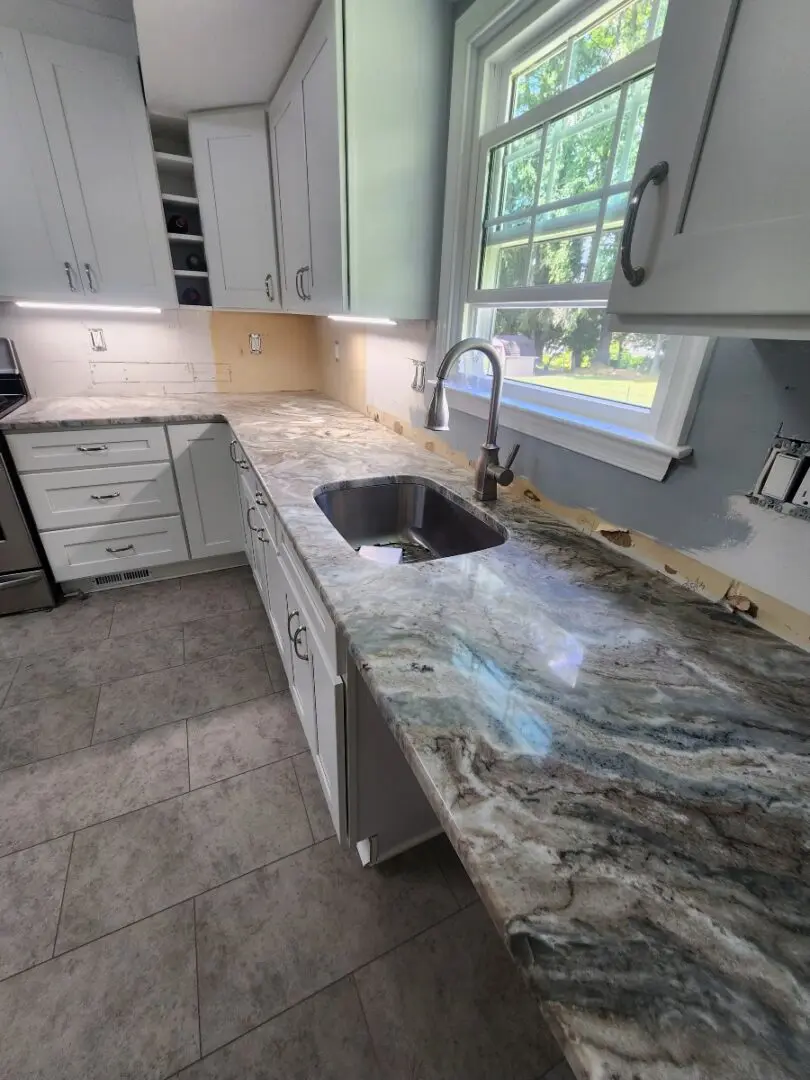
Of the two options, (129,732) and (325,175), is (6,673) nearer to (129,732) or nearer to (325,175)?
(129,732)

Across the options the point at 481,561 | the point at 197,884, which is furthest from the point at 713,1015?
the point at 197,884

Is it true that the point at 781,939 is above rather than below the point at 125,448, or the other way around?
above

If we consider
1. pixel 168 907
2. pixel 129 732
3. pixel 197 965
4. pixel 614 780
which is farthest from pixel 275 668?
pixel 614 780

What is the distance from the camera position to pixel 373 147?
4.50ft

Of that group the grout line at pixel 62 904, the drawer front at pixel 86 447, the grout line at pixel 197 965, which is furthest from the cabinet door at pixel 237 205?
the grout line at pixel 197 965

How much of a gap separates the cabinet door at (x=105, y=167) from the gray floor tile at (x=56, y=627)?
158 cm

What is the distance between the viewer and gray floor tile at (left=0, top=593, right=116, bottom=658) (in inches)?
82.3

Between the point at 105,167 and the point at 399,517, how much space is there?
2227 mm

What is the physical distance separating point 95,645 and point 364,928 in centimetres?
171

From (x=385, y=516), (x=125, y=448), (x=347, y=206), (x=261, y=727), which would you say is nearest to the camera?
(x=347, y=206)

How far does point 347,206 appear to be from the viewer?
4.62 feet

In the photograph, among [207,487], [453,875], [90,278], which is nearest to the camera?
[453,875]

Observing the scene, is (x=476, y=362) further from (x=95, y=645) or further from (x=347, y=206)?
(x=95, y=645)

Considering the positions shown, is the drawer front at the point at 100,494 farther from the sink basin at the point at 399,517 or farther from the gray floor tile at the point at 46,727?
the sink basin at the point at 399,517
